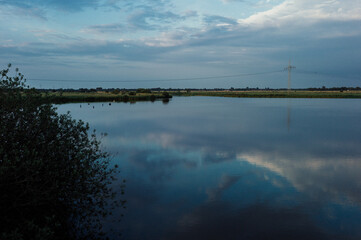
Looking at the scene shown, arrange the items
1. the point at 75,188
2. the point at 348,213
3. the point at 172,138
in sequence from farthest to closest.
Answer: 1. the point at 172,138
2. the point at 348,213
3. the point at 75,188

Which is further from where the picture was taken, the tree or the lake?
the lake

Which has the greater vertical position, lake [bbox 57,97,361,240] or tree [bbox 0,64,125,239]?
tree [bbox 0,64,125,239]

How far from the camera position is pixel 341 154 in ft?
87.2

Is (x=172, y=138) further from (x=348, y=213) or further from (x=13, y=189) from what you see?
(x=13, y=189)

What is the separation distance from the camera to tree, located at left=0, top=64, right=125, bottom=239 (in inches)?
297

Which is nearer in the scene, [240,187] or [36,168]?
[36,168]

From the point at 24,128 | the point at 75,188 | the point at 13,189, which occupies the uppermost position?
the point at 24,128

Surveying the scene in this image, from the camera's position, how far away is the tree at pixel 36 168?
7535mm

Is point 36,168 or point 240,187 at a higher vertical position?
point 36,168

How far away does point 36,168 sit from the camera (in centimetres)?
794

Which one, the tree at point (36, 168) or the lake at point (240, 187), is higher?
the tree at point (36, 168)

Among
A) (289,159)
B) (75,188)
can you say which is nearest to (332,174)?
(289,159)

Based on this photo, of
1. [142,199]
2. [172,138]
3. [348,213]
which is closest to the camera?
[348,213]

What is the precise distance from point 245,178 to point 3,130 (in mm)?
15099
